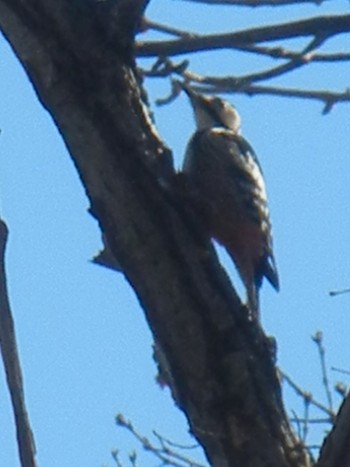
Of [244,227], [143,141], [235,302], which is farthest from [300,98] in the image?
[244,227]

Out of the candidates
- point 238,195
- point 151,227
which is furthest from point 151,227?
point 238,195

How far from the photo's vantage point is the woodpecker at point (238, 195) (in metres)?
5.09

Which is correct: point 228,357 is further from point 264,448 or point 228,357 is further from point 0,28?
point 0,28

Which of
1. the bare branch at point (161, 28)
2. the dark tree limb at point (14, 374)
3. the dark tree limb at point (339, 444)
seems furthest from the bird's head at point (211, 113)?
the dark tree limb at point (14, 374)

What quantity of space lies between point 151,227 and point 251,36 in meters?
Answer: 0.52

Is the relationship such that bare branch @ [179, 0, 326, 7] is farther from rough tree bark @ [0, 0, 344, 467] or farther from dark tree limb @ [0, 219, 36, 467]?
dark tree limb @ [0, 219, 36, 467]

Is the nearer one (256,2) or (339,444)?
(339,444)

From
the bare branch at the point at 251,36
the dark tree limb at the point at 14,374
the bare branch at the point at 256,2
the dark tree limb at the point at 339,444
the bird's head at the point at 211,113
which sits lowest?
the dark tree limb at the point at 339,444

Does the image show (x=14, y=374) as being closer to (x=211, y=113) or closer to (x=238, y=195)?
(x=238, y=195)

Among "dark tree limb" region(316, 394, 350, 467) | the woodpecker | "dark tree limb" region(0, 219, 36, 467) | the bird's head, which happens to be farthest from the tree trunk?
the bird's head

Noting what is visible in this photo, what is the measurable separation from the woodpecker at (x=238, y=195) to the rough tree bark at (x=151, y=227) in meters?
1.55

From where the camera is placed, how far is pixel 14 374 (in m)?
1.99

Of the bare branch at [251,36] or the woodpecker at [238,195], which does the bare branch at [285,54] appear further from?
the woodpecker at [238,195]

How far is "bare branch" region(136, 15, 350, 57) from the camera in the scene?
2926 mm
